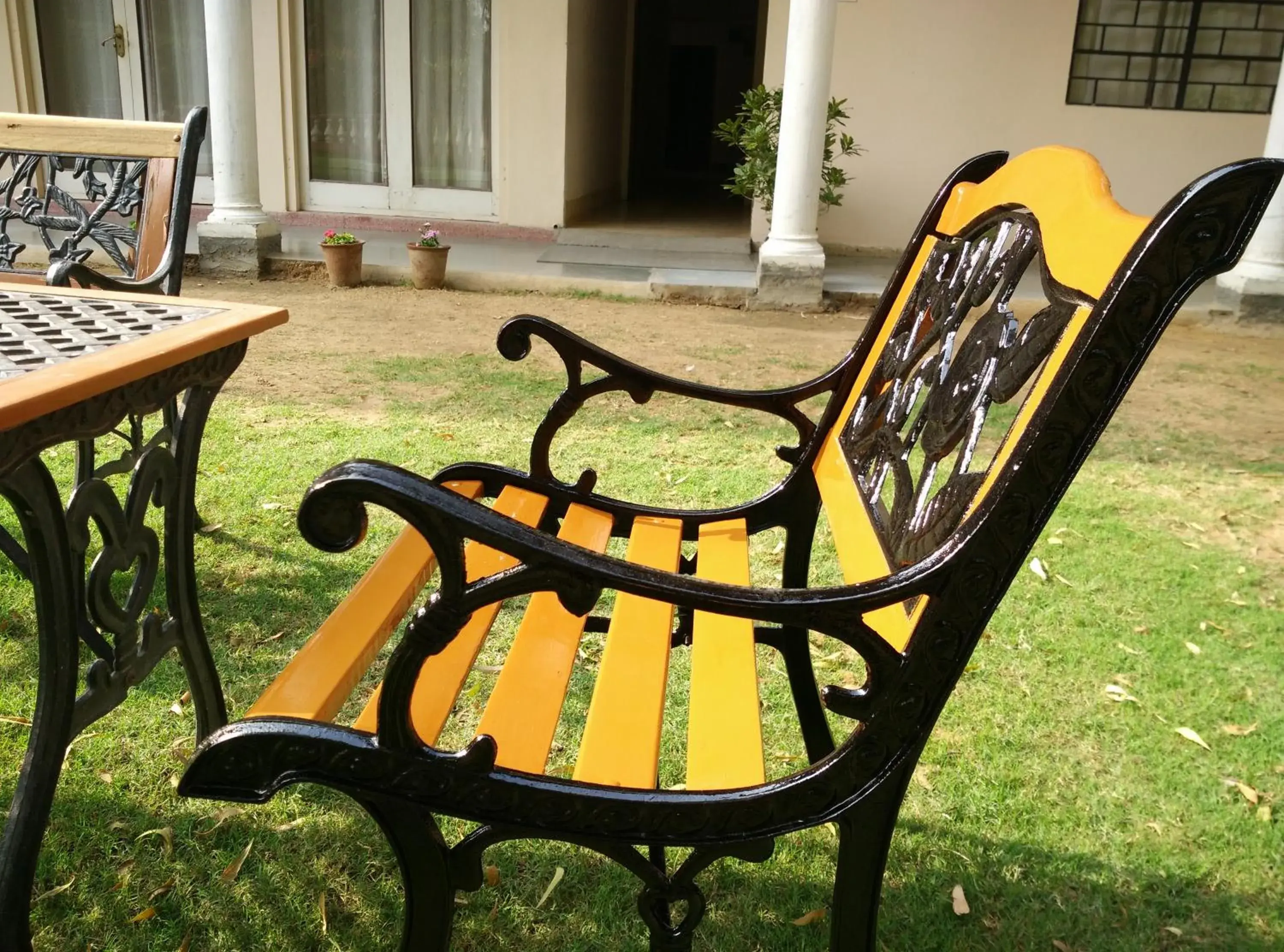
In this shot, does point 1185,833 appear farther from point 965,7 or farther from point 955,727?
point 965,7

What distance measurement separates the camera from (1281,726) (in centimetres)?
232

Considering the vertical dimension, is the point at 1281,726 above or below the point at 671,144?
below

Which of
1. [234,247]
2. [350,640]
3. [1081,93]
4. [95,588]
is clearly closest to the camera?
Answer: [350,640]

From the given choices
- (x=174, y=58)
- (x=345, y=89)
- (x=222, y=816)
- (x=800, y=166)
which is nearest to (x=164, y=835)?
(x=222, y=816)

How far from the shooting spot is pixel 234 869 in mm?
1735

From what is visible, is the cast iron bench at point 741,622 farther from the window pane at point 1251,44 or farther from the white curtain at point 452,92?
the window pane at point 1251,44

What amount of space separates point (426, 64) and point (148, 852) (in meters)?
8.81

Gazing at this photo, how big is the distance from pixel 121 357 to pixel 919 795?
1602mm

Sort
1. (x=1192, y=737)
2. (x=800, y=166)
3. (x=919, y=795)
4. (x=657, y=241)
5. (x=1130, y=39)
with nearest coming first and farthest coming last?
(x=919, y=795), (x=1192, y=737), (x=800, y=166), (x=1130, y=39), (x=657, y=241)

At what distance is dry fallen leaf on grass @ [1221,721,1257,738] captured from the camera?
2.28 m

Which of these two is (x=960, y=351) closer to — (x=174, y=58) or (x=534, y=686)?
(x=534, y=686)

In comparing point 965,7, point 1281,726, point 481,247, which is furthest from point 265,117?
point 1281,726

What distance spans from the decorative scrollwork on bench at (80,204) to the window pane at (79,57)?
835 centimetres

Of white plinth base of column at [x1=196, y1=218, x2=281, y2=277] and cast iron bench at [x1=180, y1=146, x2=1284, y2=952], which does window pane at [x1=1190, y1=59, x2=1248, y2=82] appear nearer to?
white plinth base of column at [x1=196, y1=218, x2=281, y2=277]
